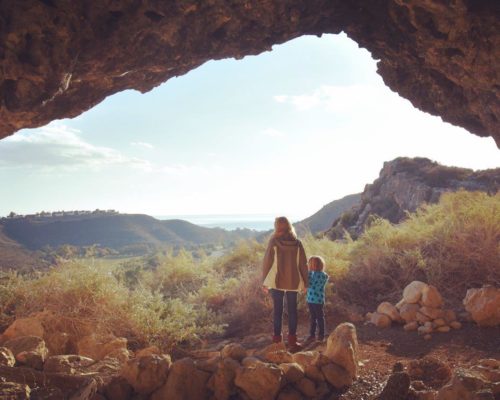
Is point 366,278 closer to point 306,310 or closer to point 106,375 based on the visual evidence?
point 306,310

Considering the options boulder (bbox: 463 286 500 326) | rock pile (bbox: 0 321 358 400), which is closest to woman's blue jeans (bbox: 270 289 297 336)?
rock pile (bbox: 0 321 358 400)

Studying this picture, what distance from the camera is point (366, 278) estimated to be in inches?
338

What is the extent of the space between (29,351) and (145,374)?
5.37 feet

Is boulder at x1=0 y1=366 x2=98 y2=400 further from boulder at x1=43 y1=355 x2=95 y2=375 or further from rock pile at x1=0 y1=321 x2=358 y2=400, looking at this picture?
boulder at x1=43 y1=355 x2=95 y2=375

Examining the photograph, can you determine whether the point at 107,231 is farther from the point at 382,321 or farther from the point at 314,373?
the point at 314,373

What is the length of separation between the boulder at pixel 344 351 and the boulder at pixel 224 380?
38.3 inches

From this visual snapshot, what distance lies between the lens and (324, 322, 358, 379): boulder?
3.71 meters

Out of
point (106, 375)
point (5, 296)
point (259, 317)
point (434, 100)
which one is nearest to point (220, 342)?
point (259, 317)

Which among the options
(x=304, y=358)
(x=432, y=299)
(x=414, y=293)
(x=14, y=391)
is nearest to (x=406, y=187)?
(x=414, y=293)

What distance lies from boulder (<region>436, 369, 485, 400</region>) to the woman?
3003 mm

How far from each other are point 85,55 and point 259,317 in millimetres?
5685

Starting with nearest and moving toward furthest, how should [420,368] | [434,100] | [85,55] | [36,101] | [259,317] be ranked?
1. [420,368]
2. [36,101]
3. [85,55]
4. [259,317]
5. [434,100]

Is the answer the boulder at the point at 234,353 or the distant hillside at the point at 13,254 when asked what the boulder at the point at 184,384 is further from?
the distant hillside at the point at 13,254

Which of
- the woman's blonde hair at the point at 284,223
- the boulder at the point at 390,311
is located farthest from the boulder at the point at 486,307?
the woman's blonde hair at the point at 284,223
